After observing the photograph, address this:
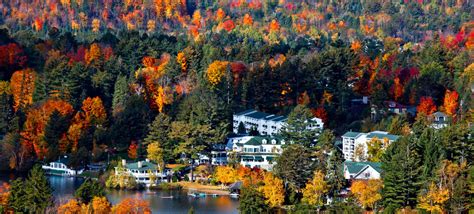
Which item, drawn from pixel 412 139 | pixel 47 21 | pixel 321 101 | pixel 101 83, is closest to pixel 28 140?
pixel 101 83

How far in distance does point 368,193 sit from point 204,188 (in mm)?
8118

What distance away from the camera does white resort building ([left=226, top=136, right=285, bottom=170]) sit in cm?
4194

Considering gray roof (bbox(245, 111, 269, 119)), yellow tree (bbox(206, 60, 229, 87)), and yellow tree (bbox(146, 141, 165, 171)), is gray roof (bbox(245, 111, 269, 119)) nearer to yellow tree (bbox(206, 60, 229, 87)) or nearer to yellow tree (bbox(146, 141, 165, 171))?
yellow tree (bbox(206, 60, 229, 87))

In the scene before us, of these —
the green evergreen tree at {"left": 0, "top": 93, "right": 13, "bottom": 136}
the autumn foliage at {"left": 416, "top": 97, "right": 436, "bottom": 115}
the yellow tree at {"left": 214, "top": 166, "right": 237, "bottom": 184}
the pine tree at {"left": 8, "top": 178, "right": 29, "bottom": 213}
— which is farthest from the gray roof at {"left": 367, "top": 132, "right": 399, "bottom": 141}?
the green evergreen tree at {"left": 0, "top": 93, "right": 13, "bottom": 136}

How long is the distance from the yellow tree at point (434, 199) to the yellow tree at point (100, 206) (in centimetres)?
903

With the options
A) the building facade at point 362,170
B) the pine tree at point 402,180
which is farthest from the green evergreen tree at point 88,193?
the building facade at point 362,170

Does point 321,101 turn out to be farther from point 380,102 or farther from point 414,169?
point 414,169

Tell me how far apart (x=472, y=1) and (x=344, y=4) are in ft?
30.9

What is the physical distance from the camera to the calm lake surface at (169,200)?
35.4 metres

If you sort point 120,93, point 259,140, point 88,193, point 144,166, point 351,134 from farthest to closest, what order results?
1. point 120,93
2. point 259,140
3. point 351,134
4. point 144,166
5. point 88,193

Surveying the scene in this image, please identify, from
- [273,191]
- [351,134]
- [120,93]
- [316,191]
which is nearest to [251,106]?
[120,93]

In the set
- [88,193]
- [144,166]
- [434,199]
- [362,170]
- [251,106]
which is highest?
[251,106]

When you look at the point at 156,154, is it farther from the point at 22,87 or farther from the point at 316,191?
the point at 22,87

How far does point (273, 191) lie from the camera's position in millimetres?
34875
